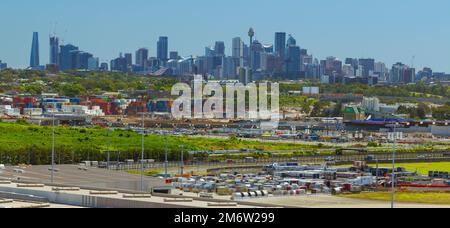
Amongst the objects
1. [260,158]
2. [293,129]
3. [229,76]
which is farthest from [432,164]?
[229,76]

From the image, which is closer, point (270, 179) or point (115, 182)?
point (115, 182)

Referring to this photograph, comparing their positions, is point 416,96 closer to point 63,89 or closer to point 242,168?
point 63,89

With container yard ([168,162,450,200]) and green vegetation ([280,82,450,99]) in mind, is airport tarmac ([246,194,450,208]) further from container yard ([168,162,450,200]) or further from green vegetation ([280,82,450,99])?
green vegetation ([280,82,450,99])

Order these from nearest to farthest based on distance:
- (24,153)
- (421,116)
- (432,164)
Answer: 1. (24,153)
2. (432,164)
3. (421,116)

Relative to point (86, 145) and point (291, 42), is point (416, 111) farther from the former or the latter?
point (291, 42)

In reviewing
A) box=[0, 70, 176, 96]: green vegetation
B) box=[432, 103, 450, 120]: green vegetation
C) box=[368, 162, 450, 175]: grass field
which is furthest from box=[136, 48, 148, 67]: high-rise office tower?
box=[368, 162, 450, 175]: grass field

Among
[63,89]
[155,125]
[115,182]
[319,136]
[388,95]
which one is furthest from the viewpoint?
[388,95]

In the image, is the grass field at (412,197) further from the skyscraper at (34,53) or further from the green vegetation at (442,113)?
the skyscraper at (34,53)
